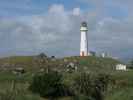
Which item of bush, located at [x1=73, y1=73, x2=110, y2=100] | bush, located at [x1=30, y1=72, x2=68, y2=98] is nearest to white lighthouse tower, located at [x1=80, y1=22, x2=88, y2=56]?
bush, located at [x1=73, y1=73, x2=110, y2=100]

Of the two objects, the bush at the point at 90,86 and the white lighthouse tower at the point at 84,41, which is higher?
the white lighthouse tower at the point at 84,41

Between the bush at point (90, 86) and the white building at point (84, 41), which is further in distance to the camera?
the white building at point (84, 41)

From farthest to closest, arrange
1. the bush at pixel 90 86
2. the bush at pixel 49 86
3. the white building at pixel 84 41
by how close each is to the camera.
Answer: the white building at pixel 84 41 < the bush at pixel 90 86 < the bush at pixel 49 86

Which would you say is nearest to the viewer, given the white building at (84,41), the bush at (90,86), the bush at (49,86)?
the bush at (49,86)

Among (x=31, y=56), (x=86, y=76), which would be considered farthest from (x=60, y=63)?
(x=86, y=76)

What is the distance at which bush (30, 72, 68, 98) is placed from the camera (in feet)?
104

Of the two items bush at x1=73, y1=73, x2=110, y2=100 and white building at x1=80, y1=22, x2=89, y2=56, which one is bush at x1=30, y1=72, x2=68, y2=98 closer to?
bush at x1=73, y1=73, x2=110, y2=100

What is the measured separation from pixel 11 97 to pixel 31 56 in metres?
67.4

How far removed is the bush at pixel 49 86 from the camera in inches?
1249

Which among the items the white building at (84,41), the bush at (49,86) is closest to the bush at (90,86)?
the bush at (49,86)

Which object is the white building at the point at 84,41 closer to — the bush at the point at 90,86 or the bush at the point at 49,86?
the bush at the point at 90,86

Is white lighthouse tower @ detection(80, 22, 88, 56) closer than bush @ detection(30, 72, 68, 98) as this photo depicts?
No

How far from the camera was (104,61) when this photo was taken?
94250 mm

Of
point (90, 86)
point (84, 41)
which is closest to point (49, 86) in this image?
point (90, 86)
